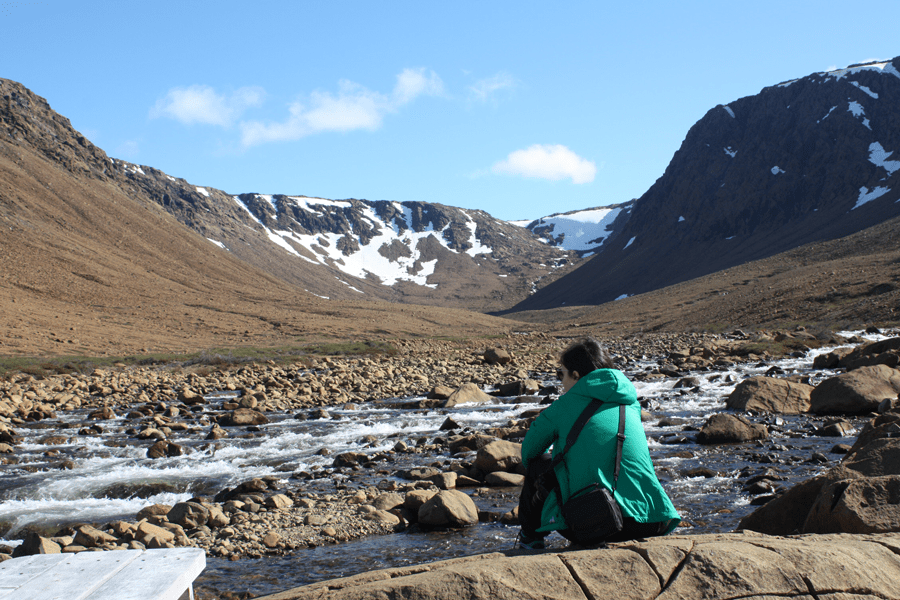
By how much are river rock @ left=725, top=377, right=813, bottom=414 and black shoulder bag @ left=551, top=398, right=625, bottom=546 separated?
556 inches

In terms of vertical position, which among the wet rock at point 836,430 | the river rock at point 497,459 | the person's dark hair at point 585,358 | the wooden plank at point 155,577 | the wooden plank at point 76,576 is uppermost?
the person's dark hair at point 585,358

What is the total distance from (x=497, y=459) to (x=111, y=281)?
65708 millimetres

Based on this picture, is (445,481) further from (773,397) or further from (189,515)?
(773,397)

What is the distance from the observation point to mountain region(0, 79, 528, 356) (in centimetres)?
4384

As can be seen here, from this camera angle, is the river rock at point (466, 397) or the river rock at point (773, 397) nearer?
the river rock at point (773, 397)

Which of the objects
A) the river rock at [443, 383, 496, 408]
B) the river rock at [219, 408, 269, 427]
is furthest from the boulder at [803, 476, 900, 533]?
the river rock at [443, 383, 496, 408]

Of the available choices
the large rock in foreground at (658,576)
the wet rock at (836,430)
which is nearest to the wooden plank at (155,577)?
the large rock in foreground at (658,576)

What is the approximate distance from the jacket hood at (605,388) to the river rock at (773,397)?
46.0 ft

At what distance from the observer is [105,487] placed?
37.2ft

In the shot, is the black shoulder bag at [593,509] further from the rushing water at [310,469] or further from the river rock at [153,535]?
the river rock at [153,535]

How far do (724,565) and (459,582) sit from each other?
4.65ft

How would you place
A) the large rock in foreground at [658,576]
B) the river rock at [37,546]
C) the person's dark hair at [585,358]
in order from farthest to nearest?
the river rock at [37,546]
the person's dark hair at [585,358]
the large rock in foreground at [658,576]

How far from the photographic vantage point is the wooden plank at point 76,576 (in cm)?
264

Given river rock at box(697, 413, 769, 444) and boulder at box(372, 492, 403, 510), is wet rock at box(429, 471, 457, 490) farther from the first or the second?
river rock at box(697, 413, 769, 444)
